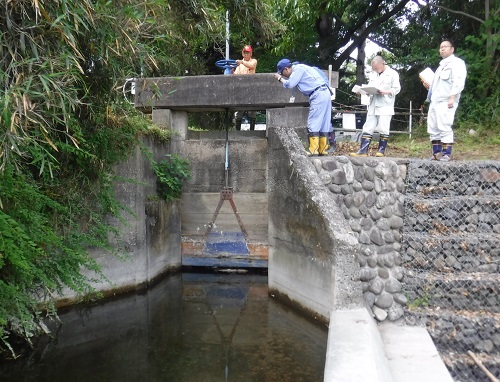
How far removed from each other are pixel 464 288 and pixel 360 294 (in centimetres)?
115

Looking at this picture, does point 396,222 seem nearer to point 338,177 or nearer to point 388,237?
point 388,237

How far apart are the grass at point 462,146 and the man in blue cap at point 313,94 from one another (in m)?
1.36

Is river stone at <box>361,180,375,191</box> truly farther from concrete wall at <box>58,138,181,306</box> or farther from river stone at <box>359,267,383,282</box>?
concrete wall at <box>58,138,181,306</box>

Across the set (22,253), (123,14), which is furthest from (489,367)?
(123,14)

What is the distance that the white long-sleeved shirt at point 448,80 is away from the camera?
6387 mm

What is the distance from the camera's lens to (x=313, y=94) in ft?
22.7

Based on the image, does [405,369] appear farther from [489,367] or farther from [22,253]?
[22,253]

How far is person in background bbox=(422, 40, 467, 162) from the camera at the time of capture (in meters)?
6.40

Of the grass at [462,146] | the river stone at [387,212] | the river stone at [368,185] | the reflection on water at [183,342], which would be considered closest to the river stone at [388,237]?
the river stone at [387,212]

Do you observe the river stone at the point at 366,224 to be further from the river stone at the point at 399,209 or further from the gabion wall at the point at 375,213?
the river stone at the point at 399,209

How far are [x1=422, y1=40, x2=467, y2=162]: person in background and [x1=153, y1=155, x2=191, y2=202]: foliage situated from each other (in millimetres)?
4091

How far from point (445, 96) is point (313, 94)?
6.10 feet

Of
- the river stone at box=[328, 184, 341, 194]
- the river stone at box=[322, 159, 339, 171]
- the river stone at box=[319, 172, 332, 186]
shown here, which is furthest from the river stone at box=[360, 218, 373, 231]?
the river stone at box=[322, 159, 339, 171]

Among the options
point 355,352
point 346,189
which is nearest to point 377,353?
point 355,352
